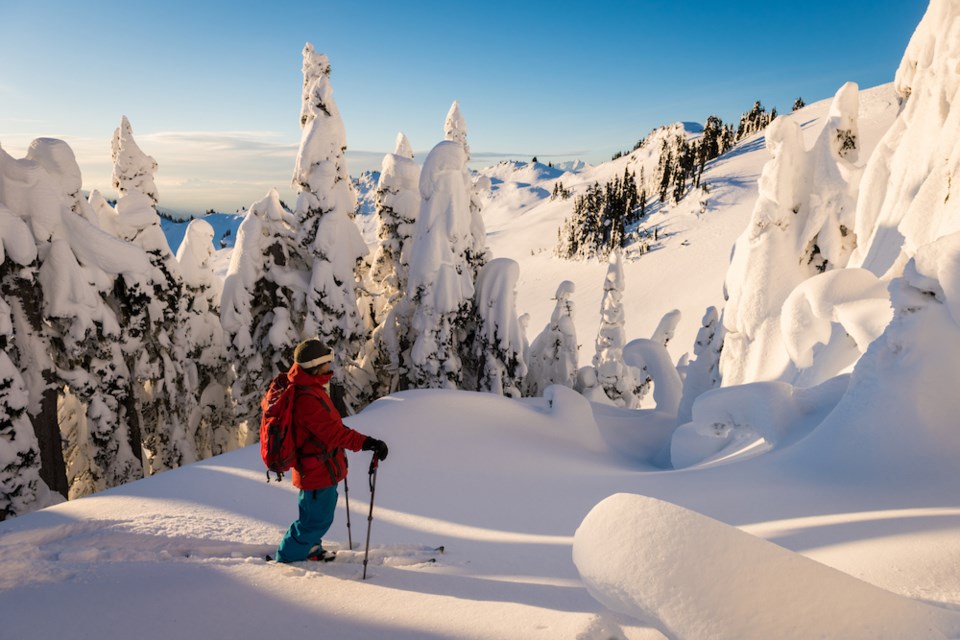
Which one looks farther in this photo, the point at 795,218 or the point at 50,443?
the point at 795,218

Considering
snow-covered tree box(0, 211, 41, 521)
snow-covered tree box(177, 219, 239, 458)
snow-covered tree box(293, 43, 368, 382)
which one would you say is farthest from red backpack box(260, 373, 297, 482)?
snow-covered tree box(177, 219, 239, 458)

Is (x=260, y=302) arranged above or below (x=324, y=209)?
below

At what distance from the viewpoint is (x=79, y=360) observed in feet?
34.9

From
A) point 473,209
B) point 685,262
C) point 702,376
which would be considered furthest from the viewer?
point 685,262

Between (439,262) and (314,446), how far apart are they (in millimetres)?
11174

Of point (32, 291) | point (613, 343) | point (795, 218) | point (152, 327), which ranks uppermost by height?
point (795, 218)

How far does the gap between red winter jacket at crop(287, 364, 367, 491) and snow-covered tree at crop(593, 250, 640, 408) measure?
18.6 m

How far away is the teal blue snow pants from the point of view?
409 centimetres

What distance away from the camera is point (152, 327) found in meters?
12.2

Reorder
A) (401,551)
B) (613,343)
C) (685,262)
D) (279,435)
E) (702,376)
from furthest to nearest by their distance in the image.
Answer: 1. (685,262)
2. (613,343)
3. (702,376)
4. (401,551)
5. (279,435)

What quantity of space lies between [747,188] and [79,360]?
68.1 m

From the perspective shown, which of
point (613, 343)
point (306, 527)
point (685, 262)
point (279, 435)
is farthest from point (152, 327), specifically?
point (685, 262)

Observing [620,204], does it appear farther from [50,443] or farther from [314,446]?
[314,446]

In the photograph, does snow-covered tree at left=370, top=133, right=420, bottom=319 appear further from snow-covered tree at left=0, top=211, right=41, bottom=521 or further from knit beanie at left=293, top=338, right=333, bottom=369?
knit beanie at left=293, top=338, right=333, bottom=369
